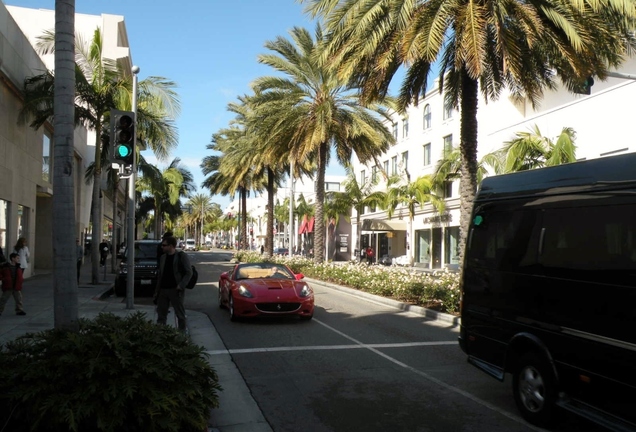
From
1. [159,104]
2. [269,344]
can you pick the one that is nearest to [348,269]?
[159,104]

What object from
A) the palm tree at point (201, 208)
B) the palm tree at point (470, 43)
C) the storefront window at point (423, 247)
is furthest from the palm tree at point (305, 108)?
the palm tree at point (201, 208)

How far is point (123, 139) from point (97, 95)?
39.1 ft

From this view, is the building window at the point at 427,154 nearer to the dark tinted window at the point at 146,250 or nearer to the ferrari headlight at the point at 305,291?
the dark tinted window at the point at 146,250

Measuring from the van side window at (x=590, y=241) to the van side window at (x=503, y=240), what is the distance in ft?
0.82

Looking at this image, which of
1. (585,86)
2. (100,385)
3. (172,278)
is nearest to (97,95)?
(172,278)

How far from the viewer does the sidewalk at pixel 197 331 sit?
597 centimetres

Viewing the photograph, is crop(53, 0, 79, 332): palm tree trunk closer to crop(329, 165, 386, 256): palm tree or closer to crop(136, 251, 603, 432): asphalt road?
crop(136, 251, 603, 432): asphalt road

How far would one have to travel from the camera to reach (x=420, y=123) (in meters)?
44.2

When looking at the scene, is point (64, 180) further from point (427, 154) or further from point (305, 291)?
point (427, 154)

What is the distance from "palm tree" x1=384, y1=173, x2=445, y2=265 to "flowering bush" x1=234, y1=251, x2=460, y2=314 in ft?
52.3

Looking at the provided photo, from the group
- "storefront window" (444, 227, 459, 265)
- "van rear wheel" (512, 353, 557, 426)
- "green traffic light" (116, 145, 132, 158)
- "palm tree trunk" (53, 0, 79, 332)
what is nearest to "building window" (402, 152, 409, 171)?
"storefront window" (444, 227, 459, 265)

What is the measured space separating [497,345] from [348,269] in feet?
51.1

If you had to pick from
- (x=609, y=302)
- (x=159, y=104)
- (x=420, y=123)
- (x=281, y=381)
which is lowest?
(x=281, y=381)

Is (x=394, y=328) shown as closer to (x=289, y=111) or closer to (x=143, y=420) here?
(x=143, y=420)
